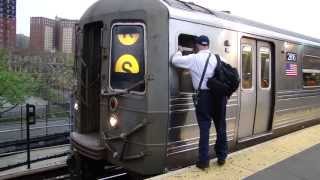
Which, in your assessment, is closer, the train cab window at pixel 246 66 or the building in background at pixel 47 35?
the train cab window at pixel 246 66

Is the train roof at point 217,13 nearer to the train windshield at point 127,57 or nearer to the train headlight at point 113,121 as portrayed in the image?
the train windshield at point 127,57

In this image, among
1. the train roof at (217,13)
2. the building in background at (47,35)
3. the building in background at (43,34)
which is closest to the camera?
the train roof at (217,13)

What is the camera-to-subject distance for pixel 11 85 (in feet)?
129

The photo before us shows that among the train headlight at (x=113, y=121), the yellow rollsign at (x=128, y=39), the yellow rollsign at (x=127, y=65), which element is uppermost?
the yellow rollsign at (x=128, y=39)

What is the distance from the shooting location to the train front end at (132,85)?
5.98 metres

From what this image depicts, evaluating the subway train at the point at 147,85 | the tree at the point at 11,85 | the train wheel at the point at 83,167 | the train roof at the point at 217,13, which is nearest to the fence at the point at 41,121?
the tree at the point at 11,85

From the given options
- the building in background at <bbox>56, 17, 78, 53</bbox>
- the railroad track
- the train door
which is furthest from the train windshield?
the building in background at <bbox>56, 17, 78, 53</bbox>

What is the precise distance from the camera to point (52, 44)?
173 feet

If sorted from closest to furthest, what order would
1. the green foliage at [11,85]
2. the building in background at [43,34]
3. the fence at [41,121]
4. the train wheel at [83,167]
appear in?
the train wheel at [83,167]
the fence at [41,121]
the green foliage at [11,85]
the building in background at [43,34]

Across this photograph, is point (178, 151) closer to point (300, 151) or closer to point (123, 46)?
point (123, 46)

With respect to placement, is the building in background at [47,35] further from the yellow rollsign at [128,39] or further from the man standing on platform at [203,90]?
the man standing on platform at [203,90]

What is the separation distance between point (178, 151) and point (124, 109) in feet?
3.10

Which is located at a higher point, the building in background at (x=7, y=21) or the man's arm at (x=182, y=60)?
the building in background at (x=7, y=21)

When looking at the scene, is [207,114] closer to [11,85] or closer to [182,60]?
[182,60]
